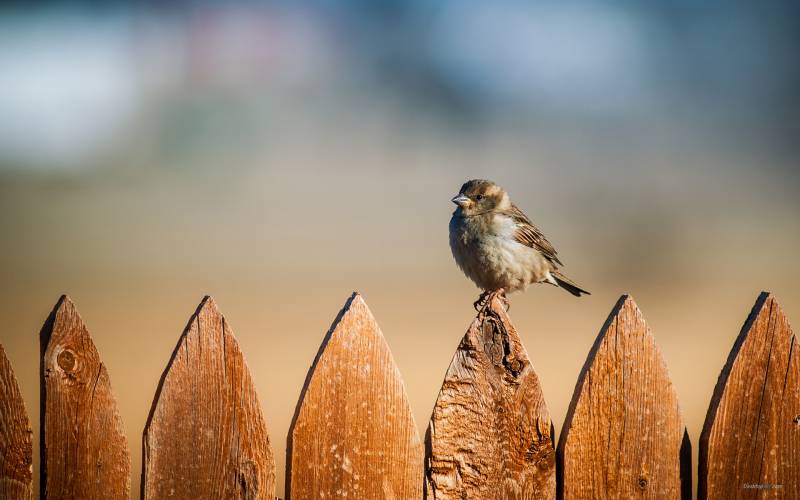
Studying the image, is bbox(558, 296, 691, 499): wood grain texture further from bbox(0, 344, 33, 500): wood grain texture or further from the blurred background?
the blurred background

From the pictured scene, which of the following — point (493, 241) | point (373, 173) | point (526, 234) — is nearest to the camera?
point (493, 241)

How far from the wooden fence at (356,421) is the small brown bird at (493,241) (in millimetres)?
2231

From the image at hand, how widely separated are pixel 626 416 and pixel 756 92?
457 inches

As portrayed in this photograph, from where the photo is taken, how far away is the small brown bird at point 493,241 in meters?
4.54

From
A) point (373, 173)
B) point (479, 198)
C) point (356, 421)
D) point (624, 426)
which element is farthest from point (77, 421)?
point (373, 173)

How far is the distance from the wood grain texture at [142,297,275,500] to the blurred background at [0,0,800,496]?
184 inches

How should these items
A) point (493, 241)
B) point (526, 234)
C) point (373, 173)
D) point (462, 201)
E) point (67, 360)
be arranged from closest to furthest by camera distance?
point (67, 360) < point (493, 241) < point (462, 201) < point (526, 234) < point (373, 173)

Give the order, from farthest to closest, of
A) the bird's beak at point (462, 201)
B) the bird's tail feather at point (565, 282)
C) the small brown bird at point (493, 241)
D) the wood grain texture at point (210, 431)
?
the bird's tail feather at point (565, 282)
the bird's beak at point (462, 201)
the small brown bird at point (493, 241)
the wood grain texture at point (210, 431)

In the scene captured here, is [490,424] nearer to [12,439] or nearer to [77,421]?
[77,421]

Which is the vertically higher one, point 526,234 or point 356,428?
point 526,234

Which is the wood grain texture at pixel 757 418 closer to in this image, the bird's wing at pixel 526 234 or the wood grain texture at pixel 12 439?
the wood grain texture at pixel 12 439

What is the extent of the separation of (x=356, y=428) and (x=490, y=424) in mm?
334

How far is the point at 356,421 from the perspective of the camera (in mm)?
2211

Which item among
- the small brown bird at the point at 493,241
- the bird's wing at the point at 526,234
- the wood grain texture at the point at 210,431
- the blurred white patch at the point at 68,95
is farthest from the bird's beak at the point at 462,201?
the blurred white patch at the point at 68,95
